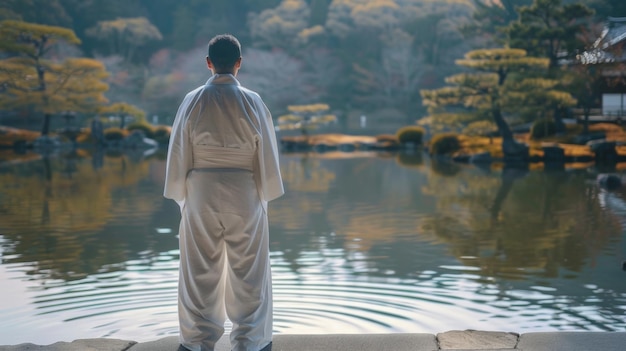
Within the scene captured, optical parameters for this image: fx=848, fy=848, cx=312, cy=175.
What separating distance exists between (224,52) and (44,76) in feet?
83.5

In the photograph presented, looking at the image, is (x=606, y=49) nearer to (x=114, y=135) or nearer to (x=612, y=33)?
(x=612, y=33)

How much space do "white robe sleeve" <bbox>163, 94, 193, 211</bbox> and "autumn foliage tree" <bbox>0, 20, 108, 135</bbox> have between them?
24.6 m

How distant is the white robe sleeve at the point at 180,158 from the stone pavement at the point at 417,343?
556mm

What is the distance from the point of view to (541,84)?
60.2 feet

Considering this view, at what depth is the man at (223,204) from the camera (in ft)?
9.48

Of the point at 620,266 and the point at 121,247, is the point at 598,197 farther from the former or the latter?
the point at 121,247

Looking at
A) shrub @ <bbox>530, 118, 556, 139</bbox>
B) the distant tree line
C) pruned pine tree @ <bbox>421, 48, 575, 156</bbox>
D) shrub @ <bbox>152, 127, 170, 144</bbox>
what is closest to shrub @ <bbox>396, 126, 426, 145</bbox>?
shrub @ <bbox>530, 118, 556, 139</bbox>

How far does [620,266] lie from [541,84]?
43.9 ft

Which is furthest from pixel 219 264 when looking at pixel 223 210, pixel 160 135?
pixel 160 135

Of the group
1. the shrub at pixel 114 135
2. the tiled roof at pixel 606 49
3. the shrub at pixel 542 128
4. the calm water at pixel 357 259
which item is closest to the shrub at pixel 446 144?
the shrub at pixel 542 128

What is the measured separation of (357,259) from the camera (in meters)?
6.02

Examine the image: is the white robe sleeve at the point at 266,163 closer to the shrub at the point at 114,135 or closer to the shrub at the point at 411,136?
the shrub at the point at 411,136

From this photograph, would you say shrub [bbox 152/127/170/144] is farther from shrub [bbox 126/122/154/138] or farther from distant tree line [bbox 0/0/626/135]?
distant tree line [bbox 0/0/626/135]

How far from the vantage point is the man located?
289cm
